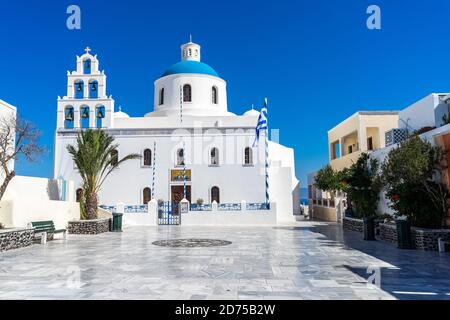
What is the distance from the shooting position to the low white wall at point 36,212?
13234 mm

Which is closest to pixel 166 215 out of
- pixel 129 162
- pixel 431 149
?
pixel 129 162

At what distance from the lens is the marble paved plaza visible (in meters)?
6.03

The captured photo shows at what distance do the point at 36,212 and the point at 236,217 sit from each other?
1065cm

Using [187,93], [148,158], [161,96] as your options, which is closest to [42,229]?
[148,158]

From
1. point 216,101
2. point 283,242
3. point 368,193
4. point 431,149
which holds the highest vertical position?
point 216,101

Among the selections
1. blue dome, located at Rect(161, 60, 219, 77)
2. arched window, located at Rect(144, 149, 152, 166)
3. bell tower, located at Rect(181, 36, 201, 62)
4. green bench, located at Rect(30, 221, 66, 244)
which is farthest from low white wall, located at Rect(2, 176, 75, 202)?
bell tower, located at Rect(181, 36, 201, 62)

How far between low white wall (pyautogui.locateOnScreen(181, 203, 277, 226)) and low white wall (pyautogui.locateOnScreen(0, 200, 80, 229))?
6.56 meters

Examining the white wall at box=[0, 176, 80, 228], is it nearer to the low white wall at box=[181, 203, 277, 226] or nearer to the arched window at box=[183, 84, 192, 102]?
the low white wall at box=[181, 203, 277, 226]

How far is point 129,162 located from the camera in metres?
26.1

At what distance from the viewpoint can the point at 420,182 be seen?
10977mm

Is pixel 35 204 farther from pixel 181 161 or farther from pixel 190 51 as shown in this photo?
pixel 190 51
